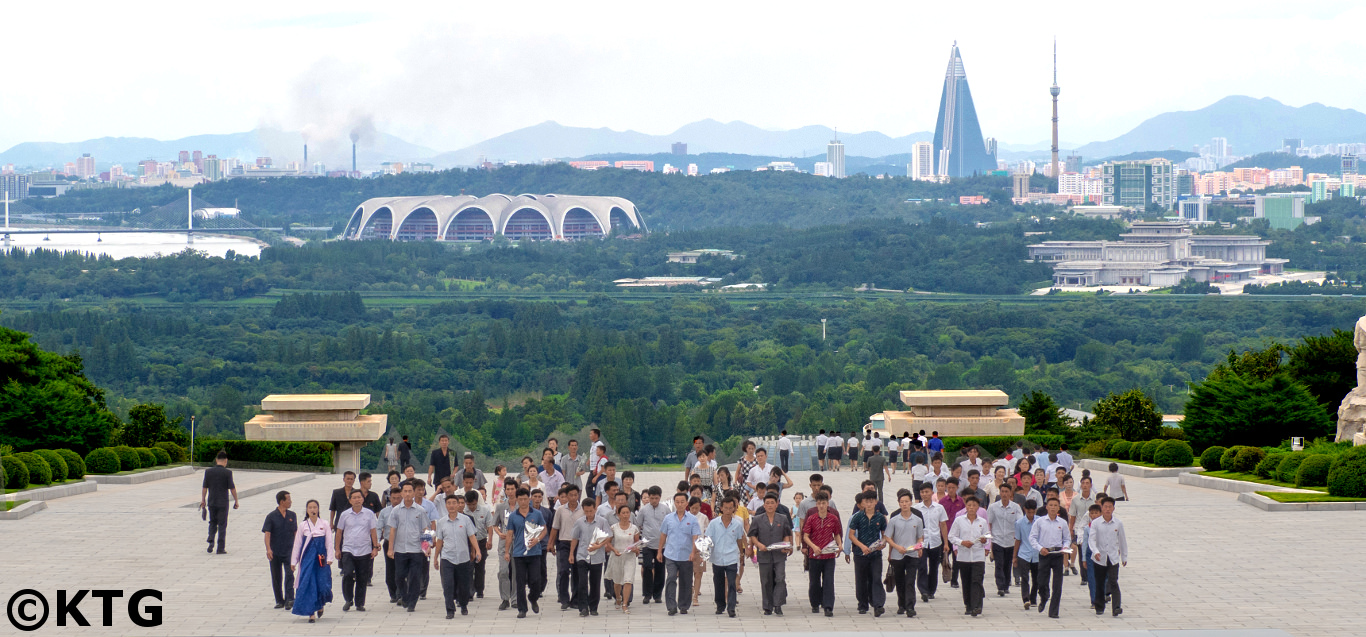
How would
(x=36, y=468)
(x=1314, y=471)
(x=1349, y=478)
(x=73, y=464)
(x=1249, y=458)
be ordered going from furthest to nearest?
1. (x=1249, y=458)
2. (x=73, y=464)
3. (x=36, y=468)
4. (x=1314, y=471)
5. (x=1349, y=478)

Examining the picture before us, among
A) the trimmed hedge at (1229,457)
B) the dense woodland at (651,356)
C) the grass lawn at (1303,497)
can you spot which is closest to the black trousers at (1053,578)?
the grass lawn at (1303,497)

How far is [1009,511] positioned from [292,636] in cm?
664

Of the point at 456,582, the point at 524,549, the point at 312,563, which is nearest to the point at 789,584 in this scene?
the point at 524,549

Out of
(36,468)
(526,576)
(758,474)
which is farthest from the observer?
(36,468)

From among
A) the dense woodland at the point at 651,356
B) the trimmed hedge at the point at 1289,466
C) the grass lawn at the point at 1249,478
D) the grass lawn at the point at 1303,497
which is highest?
the trimmed hedge at the point at 1289,466

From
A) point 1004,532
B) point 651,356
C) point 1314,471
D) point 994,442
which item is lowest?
point 651,356

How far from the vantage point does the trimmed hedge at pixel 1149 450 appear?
85.8 feet

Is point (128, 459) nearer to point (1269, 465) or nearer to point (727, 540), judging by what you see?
point (727, 540)

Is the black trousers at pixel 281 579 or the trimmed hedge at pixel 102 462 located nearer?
the black trousers at pixel 281 579

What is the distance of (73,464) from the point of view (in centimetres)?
2375

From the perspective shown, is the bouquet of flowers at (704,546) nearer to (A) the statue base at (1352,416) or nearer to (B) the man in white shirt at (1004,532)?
(B) the man in white shirt at (1004,532)

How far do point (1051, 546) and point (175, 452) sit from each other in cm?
1912

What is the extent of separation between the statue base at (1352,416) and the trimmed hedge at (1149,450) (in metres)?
2.93

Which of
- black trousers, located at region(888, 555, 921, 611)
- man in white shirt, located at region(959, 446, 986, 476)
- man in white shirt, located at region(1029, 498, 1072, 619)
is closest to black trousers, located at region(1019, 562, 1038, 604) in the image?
man in white shirt, located at region(1029, 498, 1072, 619)
